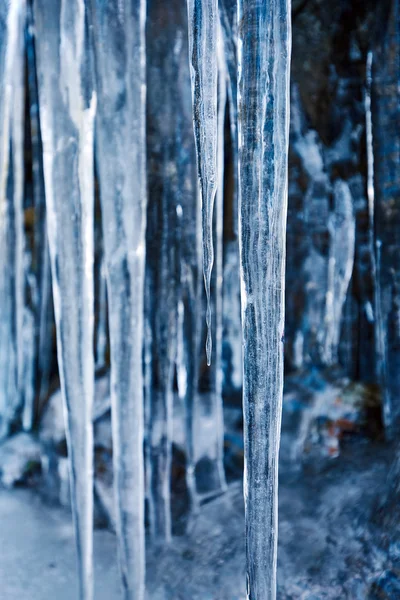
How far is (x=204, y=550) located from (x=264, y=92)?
160 cm

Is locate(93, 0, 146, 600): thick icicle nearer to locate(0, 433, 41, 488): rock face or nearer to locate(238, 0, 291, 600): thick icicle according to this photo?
locate(238, 0, 291, 600): thick icicle

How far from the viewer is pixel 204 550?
1.89m

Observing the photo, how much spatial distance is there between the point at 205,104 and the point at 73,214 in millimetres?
599

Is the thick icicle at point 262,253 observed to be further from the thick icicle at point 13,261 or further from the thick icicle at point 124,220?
the thick icicle at point 13,261

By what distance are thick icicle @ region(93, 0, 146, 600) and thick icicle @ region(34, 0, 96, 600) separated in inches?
2.7

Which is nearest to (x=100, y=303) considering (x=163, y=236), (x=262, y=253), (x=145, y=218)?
(x=163, y=236)

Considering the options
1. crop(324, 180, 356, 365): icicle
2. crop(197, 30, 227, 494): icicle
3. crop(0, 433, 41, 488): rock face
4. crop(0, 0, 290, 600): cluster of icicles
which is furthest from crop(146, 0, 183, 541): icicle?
crop(324, 180, 356, 365): icicle

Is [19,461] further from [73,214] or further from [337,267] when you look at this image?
[337,267]

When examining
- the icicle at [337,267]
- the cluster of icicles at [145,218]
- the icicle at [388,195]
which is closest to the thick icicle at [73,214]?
the cluster of icicles at [145,218]

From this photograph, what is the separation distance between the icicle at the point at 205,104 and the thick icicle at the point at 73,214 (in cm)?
53

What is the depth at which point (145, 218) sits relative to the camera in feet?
6.30

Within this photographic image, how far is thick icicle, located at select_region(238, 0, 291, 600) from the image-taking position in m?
1.23

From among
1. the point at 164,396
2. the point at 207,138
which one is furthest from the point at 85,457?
the point at 207,138

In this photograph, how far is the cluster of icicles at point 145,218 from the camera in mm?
1241
